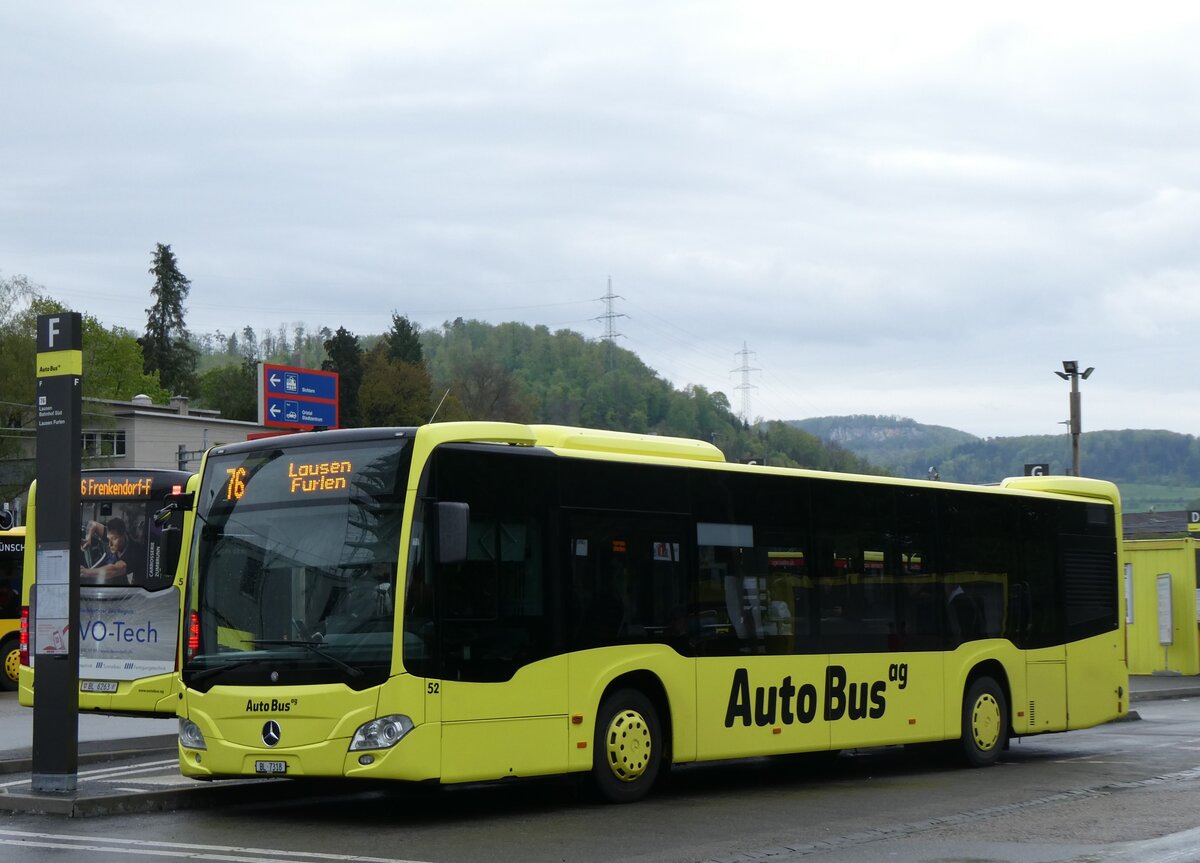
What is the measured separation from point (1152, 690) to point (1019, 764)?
13.9 m

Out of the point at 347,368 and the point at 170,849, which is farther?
the point at 347,368

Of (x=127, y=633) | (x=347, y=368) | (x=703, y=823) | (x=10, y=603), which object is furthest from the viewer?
(x=347, y=368)

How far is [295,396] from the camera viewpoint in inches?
1690

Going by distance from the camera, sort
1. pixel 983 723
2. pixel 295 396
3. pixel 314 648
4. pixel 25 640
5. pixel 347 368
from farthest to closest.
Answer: pixel 347 368 < pixel 295 396 < pixel 25 640 < pixel 983 723 < pixel 314 648

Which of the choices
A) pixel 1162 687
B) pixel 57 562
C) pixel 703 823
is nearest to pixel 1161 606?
pixel 1162 687

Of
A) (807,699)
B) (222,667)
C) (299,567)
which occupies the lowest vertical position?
(807,699)

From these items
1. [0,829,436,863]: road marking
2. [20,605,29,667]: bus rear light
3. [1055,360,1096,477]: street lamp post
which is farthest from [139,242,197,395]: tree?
[0,829,436,863]: road marking

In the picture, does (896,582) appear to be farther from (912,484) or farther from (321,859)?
(321,859)

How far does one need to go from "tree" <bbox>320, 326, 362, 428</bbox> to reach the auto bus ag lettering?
95.0 metres

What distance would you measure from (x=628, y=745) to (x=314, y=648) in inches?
116

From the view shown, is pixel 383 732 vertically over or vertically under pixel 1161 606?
over

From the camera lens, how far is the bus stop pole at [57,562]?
1300 centimetres

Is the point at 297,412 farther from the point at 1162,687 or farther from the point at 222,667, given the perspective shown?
the point at 222,667

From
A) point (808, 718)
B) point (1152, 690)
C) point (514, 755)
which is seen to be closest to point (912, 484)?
point (808, 718)
